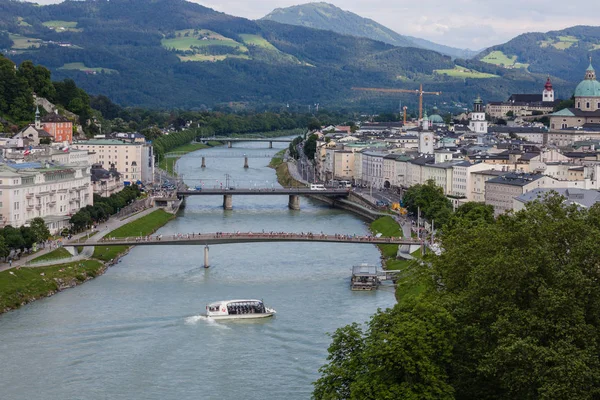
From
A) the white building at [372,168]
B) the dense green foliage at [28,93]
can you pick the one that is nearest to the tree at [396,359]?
the dense green foliage at [28,93]

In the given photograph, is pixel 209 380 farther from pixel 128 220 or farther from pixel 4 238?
pixel 128 220

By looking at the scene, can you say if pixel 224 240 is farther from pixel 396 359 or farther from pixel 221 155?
pixel 221 155

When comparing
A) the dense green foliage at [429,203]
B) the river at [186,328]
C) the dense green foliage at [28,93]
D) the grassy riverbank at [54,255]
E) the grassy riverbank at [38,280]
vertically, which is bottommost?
the river at [186,328]

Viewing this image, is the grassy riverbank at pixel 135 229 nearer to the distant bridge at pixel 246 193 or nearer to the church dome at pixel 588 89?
the distant bridge at pixel 246 193

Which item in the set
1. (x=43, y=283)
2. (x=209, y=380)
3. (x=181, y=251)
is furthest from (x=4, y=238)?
(x=209, y=380)

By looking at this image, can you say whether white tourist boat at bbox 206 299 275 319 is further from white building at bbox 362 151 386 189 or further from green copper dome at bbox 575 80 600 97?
green copper dome at bbox 575 80 600 97

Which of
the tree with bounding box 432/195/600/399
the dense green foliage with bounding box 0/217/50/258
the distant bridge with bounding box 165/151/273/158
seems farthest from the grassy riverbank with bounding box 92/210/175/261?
→ the distant bridge with bounding box 165/151/273/158
